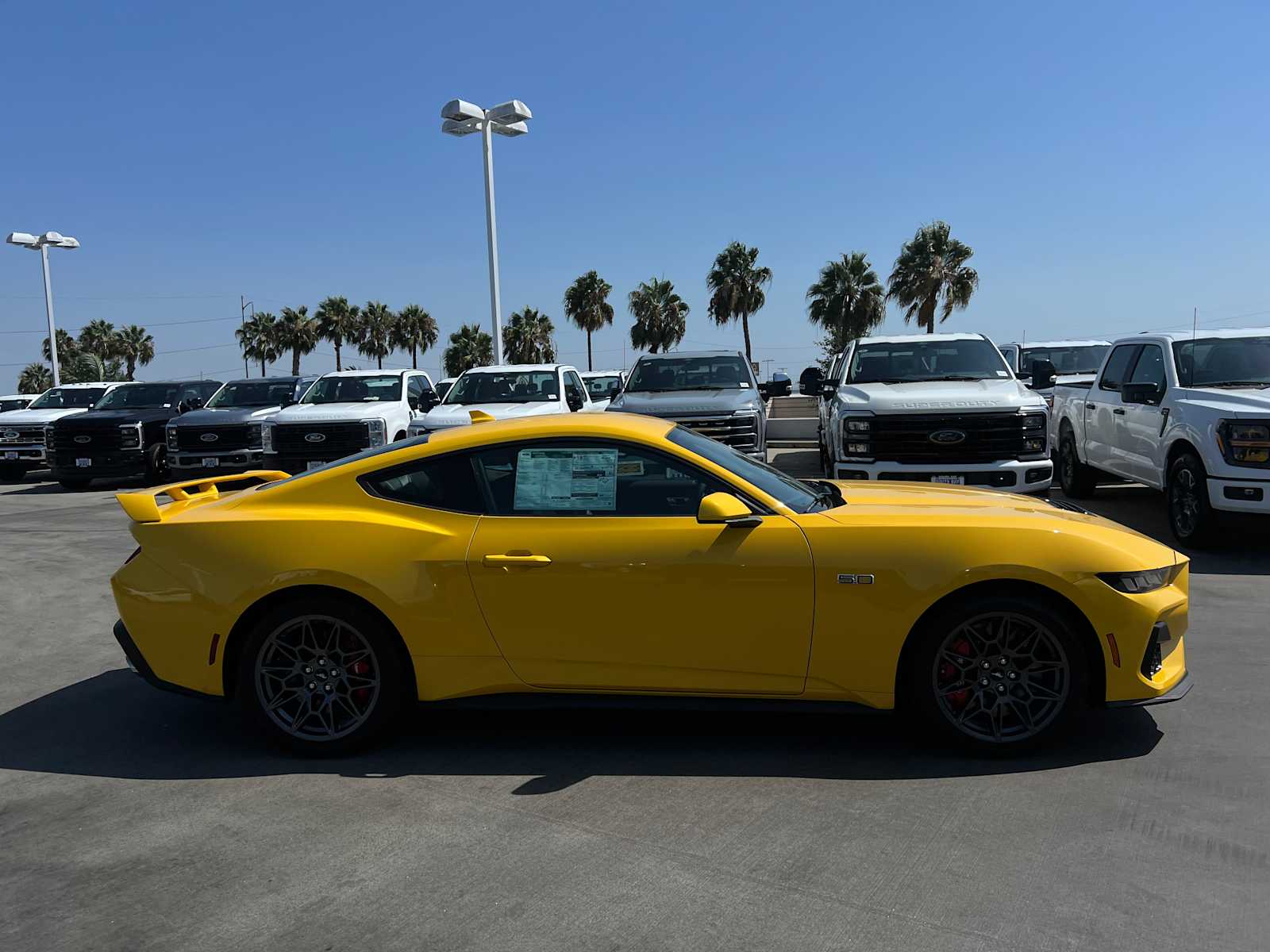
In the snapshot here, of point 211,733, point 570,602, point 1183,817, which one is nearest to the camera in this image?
point 1183,817

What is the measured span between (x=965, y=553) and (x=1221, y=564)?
5.45 m

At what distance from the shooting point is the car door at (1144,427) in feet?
31.6

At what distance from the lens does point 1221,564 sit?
27.4 feet

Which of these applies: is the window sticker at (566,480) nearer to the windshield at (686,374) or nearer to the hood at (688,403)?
the hood at (688,403)

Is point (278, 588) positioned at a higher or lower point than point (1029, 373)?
lower

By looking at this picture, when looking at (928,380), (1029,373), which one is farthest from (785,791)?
(1029,373)

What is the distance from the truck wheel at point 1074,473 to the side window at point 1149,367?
165cm

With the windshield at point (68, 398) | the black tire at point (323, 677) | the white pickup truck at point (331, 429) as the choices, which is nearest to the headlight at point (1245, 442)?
the black tire at point (323, 677)

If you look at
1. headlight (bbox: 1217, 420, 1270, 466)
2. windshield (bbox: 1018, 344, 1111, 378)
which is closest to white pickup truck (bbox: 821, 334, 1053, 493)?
headlight (bbox: 1217, 420, 1270, 466)

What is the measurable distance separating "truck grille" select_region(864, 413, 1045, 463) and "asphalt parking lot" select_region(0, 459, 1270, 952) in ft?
15.0

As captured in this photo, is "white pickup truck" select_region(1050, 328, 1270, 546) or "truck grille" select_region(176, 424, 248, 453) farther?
"truck grille" select_region(176, 424, 248, 453)

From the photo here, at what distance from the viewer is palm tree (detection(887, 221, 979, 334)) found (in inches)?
1932

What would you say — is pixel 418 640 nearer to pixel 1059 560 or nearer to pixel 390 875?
pixel 390 875

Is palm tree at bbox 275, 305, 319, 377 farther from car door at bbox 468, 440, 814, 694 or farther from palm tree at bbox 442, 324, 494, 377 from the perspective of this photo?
car door at bbox 468, 440, 814, 694
